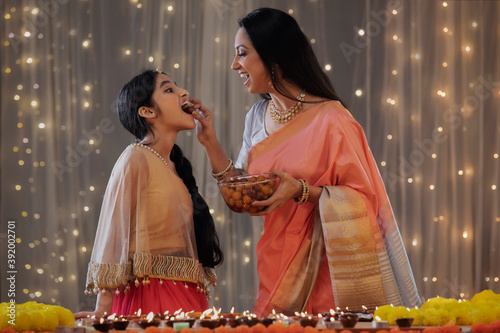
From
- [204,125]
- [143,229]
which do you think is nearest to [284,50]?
[204,125]

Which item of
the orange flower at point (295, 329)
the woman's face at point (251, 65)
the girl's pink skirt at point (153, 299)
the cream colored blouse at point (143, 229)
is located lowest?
the girl's pink skirt at point (153, 299)

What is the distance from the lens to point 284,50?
2186mm

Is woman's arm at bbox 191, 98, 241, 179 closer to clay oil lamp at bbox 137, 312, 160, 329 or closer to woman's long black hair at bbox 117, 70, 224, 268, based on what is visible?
woman's long black hair at bbox 117, 70, 224, 268

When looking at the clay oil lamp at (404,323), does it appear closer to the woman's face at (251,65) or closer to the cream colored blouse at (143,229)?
the cream colored blouse at (143,229)

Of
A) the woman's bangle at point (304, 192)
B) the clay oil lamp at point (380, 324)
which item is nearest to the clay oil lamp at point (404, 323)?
the clay oil lamp at point (380, 324)

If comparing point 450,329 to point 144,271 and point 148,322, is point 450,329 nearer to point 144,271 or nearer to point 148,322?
point 148,322

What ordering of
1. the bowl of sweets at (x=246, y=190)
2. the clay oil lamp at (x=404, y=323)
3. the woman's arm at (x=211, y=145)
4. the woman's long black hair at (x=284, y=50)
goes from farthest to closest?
the woman's arm at (x=211, y=145) < the woman's long black hair at (x=284, y=50) < the bowl of sweets at (x=246, y=190) < the clay oil lamp at (x=404, y=323)

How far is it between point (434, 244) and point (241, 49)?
2.21m

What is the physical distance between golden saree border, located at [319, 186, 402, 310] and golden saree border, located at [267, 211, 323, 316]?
0.06 m

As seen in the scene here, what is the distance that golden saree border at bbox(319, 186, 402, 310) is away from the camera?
1909mm

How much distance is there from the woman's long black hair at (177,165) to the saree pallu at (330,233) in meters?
0.26

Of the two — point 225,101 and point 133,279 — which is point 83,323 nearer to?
point 133,279

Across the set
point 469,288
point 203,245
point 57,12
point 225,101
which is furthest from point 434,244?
point 57,12

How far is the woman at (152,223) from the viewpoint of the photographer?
1.95m
